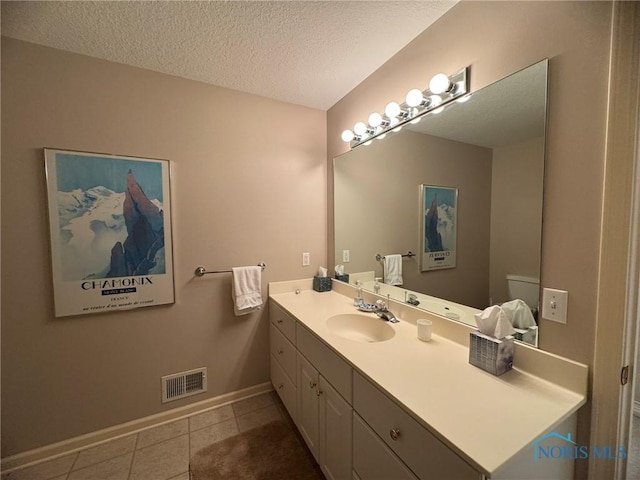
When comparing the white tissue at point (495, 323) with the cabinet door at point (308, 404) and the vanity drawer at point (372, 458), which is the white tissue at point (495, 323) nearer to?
the vanity drawer at point (372, 458)

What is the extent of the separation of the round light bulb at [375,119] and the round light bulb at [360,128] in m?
0.11

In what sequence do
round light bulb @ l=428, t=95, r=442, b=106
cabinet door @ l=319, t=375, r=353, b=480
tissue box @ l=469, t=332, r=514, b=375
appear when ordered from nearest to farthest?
tissue box @ l=469, t=332, r=514, b=375 → cabinet door @ l=319, t=375, r=353, b=480 → round light bulb @ l=428, t=95, r=442, b=106

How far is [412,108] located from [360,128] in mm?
418

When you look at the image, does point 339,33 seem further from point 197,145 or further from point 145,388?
point 145,388

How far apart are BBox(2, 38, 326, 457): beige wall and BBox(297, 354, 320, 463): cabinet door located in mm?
661

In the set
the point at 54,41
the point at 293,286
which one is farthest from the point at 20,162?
the point at 293,286

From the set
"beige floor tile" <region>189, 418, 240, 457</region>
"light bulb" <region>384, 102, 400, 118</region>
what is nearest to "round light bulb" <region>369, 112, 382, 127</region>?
"light bulb" <region>384, 102, 400, 118</region>

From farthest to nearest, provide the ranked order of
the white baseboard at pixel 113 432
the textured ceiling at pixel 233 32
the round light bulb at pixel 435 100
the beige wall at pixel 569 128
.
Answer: the white baseboard at pixel 113 432 < the round light bulb at pixel 435 100 < the textured ceiling at pixel 233 32 < the beige wall at pixel 569 128

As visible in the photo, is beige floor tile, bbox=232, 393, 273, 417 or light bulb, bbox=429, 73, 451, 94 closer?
light bulb, bbox=429, 73, 451, 94

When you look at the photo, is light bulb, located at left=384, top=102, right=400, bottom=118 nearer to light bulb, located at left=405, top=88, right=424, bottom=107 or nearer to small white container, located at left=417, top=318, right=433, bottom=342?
light bulb, located at left=405, top=88, right=424, bottom=107

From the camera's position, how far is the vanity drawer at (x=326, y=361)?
1065mm

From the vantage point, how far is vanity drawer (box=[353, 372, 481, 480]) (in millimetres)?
648

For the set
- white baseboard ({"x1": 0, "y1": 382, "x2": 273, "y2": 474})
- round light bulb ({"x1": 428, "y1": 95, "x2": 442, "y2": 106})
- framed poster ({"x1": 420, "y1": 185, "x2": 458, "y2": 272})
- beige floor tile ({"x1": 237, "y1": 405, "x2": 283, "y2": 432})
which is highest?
round light bulb ({"x1": 428, "y1": 95, "x2": 442, "y2": 106})

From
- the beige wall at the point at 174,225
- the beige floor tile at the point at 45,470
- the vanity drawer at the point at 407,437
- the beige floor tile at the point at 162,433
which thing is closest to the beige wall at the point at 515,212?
the vanity drawer at the point at 407,437
